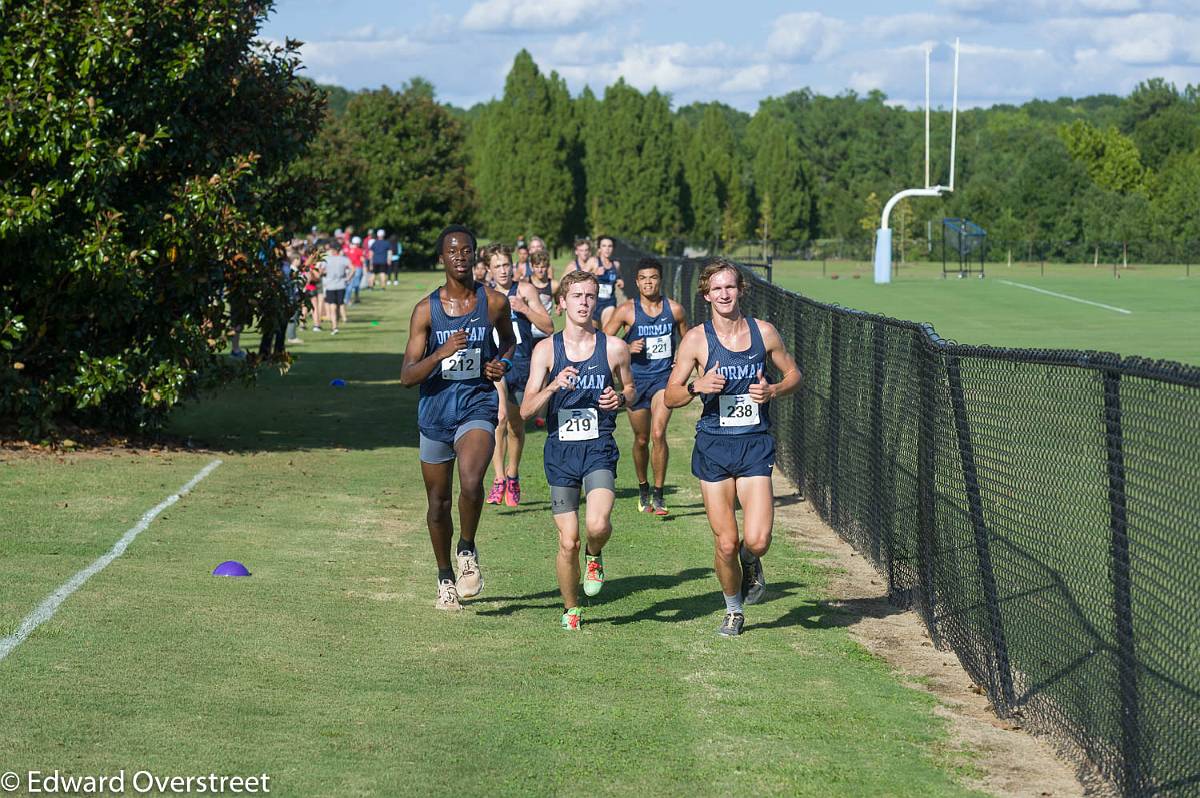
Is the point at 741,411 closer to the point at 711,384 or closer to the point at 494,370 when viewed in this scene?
the point at 711,384

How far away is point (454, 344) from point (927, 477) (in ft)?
9.38

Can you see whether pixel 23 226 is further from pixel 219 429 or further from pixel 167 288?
pixel 219 429

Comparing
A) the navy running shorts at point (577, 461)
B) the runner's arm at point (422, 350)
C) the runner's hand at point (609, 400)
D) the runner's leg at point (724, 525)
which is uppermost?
the runner's arm at point (422, 350)

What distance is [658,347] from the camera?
45.5 ft

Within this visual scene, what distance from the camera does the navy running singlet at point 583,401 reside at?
30.1 feet

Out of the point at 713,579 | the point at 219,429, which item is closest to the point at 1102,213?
the point at 219,429

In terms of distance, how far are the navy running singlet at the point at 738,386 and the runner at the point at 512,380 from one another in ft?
15.3

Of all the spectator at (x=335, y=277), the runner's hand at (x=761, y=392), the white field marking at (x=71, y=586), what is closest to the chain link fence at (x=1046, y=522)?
the runner's hand at (x=761, y=392)

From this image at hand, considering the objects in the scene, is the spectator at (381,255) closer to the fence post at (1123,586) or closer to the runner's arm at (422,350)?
the runner's arm at (422,350)

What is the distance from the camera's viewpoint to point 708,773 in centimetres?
670

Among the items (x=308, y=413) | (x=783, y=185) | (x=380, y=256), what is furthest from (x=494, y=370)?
(x=783, y=185)

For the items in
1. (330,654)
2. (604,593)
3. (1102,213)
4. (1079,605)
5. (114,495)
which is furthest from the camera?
(1102,213)

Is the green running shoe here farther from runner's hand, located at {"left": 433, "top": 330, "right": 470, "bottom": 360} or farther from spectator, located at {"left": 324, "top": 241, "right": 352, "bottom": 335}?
spectator, located at {"left": 324, "top": 241, "right": 352, "bottom": 335}

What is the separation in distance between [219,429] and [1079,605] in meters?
14.3
